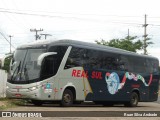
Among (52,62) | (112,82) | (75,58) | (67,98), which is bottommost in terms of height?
(67,98)

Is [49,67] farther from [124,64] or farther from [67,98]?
[124,64]

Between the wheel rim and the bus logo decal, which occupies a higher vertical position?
the bus logo decal

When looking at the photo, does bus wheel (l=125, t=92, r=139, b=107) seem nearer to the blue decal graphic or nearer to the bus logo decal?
the bus logo decal

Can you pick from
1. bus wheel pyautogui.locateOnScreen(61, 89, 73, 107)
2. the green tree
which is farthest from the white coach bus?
the green tree

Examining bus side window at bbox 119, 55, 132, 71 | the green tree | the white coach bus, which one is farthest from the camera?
the green tree

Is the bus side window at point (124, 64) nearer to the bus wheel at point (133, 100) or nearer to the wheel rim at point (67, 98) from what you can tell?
the bus wheel at point (133, 100)

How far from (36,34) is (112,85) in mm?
50910

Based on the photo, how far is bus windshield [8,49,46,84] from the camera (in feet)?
67.7

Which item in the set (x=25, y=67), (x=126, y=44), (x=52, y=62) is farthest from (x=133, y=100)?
(x=126, y=44)

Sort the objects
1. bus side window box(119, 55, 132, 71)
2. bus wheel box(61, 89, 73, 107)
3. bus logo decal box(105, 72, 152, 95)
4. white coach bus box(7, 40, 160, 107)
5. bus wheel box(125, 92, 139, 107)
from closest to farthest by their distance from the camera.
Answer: white coach bus box(7, 40, 160, 107), bus wheel box(61, 89, 73, 107), bus logo decal box(105, 72, 152, 95), bus side window box(119, 55, 132, 71), bus wheel box(125, 92, 139, 107)

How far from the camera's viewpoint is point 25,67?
68.7ft

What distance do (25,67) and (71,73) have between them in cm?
250

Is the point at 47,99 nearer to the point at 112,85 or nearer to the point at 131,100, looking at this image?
the point at 112,85

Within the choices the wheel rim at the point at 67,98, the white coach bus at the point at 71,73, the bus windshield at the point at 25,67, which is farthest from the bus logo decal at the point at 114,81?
the bus windshield at the point at 25,67
